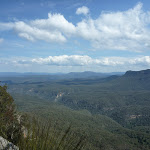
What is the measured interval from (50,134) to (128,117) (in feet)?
399

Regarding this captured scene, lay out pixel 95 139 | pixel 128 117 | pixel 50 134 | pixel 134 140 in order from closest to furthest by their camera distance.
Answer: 1. pixel 50 134
2. pixel 95 139
3. pixel 134 140
4. pixel 128 117

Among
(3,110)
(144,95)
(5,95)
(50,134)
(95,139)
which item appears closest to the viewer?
(50,134)

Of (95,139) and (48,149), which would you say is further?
(95,139)

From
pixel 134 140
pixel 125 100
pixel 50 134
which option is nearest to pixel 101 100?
pixel 125 100

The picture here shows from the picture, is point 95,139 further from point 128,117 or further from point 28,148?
point 128,117

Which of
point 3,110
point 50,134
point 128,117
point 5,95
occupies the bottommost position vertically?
point 128,117

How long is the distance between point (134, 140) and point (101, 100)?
3877 inches

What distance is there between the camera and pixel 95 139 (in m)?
50.5

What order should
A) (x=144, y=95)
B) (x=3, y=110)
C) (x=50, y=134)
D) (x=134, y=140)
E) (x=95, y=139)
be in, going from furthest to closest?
(x=144, y=95), (x=134, y=140), (x=95, y=139), (x=3, y=110), (x=50, y=134)

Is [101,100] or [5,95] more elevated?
[5,95]

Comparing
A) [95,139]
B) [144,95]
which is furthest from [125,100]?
[95,139]

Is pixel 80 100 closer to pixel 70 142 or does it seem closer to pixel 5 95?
pixel 5 95

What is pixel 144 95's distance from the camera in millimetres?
148375

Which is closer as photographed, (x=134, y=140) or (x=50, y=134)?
(x=50, y=134)
